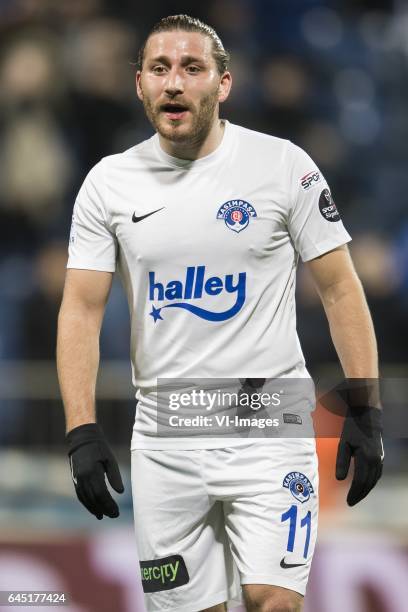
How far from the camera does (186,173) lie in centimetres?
378

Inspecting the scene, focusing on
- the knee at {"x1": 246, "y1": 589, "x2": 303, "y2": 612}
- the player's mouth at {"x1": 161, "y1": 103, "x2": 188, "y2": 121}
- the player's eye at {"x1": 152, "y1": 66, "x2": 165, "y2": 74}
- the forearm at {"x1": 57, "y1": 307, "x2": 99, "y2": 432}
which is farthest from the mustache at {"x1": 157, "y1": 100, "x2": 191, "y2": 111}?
the knee at {"x1": 246, "y1": 589, "x2": 303, "y2": 612}

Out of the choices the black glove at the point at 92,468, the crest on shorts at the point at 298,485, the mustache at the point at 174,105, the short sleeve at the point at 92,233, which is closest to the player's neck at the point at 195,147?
the mustache at the point at 174,105

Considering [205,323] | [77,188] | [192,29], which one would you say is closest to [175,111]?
[192,29]

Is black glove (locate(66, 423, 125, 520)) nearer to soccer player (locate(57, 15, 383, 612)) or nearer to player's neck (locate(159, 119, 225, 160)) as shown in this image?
soccer player (locate(57, 15, 383, 612))

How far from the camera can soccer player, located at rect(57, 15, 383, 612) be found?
360cm

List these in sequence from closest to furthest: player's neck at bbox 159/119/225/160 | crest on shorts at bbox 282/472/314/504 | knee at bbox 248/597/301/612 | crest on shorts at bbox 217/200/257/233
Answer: knee at bbox 248/597/301/612 → crest on shorts at bbox 282/472/314/504 → crest on shorts at bbox 217/200/257/233 → player's neck at bbox 159/119/225/160

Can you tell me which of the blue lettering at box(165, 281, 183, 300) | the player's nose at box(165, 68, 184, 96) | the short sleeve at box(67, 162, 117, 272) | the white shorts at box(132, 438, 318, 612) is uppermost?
the player's nose at box(165, 68, 184, 96)

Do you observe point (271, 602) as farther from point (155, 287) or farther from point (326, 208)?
point (326, 208)

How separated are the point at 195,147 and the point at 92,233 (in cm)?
41

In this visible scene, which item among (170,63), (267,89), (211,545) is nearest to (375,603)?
(211,545)

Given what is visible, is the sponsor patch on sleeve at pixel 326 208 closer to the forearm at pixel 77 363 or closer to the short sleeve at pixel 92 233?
the short sleeve at pixel 92 233

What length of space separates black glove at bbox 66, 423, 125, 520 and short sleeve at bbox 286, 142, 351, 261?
2.73 ft

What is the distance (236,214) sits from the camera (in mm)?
3670

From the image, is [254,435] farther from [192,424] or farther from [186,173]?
[186,173]
